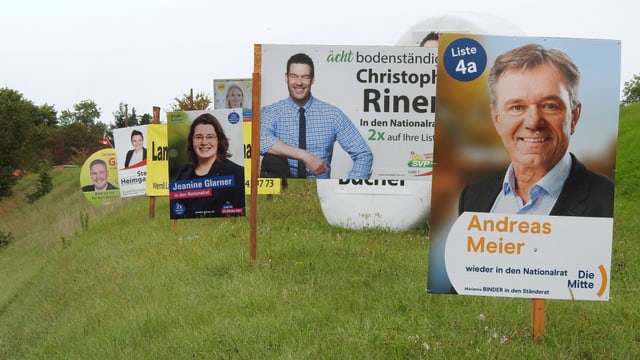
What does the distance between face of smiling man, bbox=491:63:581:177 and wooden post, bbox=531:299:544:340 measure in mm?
843

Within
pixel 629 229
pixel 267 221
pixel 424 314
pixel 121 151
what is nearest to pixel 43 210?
pixel 121 151

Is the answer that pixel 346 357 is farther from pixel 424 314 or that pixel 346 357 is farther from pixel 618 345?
pixel 618 345

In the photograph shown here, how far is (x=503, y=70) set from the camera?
4535 millimetres

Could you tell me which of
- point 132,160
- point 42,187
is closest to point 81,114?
point 42,187

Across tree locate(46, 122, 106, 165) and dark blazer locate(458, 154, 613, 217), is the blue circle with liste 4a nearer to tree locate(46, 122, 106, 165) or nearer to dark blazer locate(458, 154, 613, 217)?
dark blazer locate(458, 154, 613, 217)

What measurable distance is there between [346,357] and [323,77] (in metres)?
3.51

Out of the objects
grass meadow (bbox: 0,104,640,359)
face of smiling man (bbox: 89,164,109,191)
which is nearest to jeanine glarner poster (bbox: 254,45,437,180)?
grass meadow (bbox: 0,104,640,359)

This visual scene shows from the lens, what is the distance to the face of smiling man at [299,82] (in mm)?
7270

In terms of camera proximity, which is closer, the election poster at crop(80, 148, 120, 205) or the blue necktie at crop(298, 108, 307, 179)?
the blue necktie at crop(298, 108, 307, 179)

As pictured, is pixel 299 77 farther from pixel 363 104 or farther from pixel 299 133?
pixel 363 104

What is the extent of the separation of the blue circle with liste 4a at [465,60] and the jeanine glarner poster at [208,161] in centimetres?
490

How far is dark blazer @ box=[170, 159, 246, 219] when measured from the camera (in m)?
9.27

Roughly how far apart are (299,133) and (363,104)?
Answer: 0.73 m

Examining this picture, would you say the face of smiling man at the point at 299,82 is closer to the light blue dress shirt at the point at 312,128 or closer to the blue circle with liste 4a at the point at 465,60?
the light blue dress shirt at the point at 312,128
